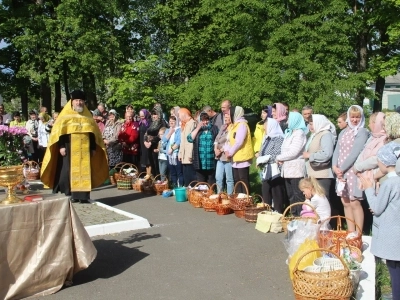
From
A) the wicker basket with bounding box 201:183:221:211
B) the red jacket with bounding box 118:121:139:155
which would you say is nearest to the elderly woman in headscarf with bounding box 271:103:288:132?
the wicker basket with bounding box 201:183:221:211

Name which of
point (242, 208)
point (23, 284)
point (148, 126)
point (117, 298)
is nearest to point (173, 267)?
point (117, 298)

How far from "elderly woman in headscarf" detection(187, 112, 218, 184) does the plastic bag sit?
4.87 m

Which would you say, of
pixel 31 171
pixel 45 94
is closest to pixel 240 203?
pixel 31 171

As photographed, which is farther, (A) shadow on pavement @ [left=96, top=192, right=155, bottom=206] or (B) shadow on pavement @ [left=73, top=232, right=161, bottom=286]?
(A) shadow on pavement @ [left=96, top=192, right=155, bottom=206]

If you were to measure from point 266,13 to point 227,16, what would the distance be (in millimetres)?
3177

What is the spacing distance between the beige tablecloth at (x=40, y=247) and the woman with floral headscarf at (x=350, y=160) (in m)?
3.50

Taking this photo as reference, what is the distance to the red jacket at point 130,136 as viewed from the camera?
41.7 feet

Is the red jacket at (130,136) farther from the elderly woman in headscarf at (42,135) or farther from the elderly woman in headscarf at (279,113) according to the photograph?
the elderly woman in headscarf at (279,113)

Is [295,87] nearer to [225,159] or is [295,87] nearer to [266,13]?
[266,13]

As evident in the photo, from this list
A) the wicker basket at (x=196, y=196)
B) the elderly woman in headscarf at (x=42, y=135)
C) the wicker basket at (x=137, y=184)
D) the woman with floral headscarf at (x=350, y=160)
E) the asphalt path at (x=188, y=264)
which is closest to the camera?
the asphalt path at (x=188, y=264)

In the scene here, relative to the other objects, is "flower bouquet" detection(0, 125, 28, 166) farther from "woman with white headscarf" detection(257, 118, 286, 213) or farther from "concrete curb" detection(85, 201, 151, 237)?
"woman with white headscarf" detection(257, 118, 286, 213)

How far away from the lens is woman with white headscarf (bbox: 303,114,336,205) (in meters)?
7.34

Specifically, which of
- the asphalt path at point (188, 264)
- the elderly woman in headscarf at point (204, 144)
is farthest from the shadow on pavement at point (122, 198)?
the asphalt path at point (188, 264)

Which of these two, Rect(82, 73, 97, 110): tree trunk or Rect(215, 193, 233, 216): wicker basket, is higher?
Rect(82, 73, 97, 110): tree trunk
